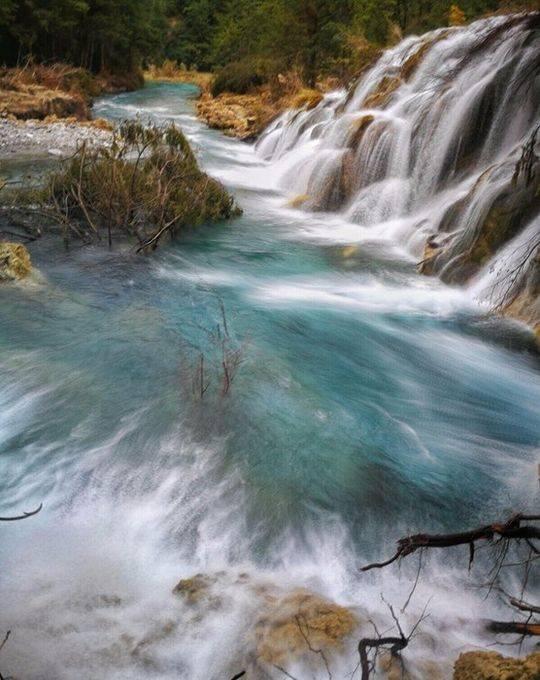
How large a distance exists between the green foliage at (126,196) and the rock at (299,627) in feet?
19.7

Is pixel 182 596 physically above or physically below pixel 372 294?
below

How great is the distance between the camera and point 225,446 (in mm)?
4254

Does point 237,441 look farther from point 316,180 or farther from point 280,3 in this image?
point 280,3

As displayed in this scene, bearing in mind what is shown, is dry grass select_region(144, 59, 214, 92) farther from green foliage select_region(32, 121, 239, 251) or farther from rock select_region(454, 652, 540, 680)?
rock select_region(454, 652, 540, 680)

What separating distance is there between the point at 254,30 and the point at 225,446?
3299 cm

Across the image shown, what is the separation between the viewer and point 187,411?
4.61 m

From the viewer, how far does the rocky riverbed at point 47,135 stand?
1416 cm

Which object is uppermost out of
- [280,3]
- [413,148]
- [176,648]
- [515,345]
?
[280,3]

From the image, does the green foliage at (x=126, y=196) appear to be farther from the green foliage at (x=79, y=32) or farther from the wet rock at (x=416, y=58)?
the green foliage at (x=79, y=32)

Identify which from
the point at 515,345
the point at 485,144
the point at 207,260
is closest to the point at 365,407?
the point at 515,345

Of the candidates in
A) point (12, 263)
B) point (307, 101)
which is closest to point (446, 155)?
point (12, 263)

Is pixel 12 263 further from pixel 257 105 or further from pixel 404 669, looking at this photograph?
pixel 257 105

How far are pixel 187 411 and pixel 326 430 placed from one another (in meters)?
1.09

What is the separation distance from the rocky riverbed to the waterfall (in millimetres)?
5572
